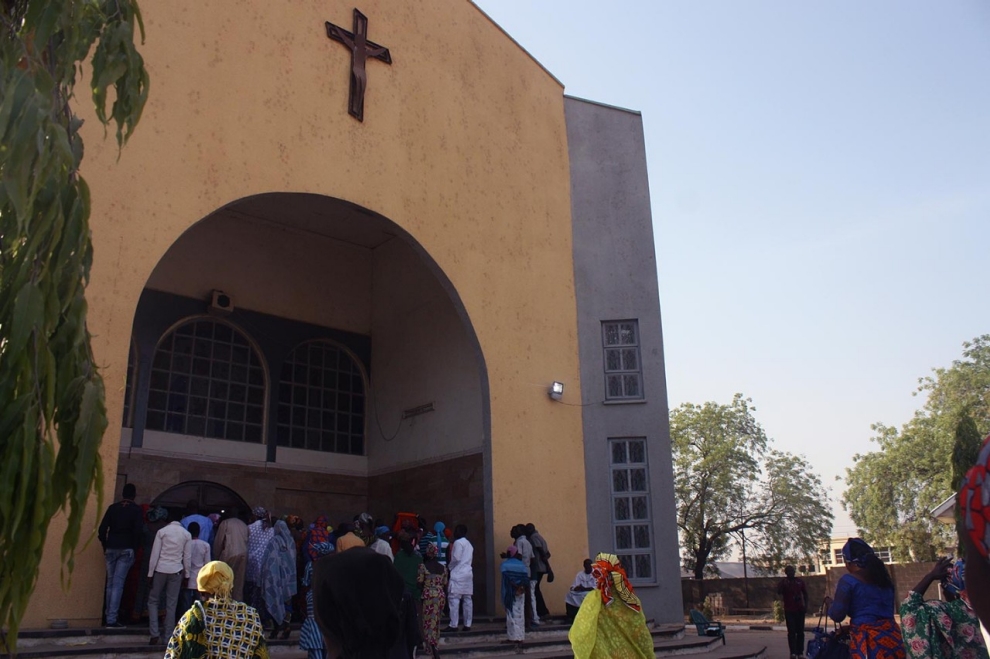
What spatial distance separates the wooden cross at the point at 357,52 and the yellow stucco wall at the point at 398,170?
0.44 ft

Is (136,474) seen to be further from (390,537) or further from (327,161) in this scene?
(327,161)

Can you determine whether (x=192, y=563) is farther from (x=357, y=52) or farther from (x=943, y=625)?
(x=357, y=52)

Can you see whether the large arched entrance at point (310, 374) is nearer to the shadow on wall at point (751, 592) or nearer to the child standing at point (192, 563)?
the child standing at point (192, 563)

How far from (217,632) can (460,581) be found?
6.23 meters

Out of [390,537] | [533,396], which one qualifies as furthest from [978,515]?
[533,396]

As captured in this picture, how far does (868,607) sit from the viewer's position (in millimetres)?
5629

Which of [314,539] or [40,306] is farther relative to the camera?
[314,539]

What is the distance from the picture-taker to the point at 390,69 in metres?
13.1

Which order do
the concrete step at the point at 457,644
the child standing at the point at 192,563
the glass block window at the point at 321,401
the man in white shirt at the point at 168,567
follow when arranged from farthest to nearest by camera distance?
1. the glass block window at the point at 321,401
2. the child standing at the point at 192,563
3. the man in white shirt at the point at 168,567
4. the concrete step at the point at 457,644

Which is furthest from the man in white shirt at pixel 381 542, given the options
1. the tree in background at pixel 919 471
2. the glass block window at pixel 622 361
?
the tree in background at pixel 919 471

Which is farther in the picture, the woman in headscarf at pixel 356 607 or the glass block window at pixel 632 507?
the glass block window at pixel 632 507

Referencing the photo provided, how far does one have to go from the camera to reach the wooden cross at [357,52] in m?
A: 12.3

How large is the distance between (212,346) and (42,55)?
35.3 feet

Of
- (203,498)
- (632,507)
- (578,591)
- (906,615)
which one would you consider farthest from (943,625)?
(203,498)
